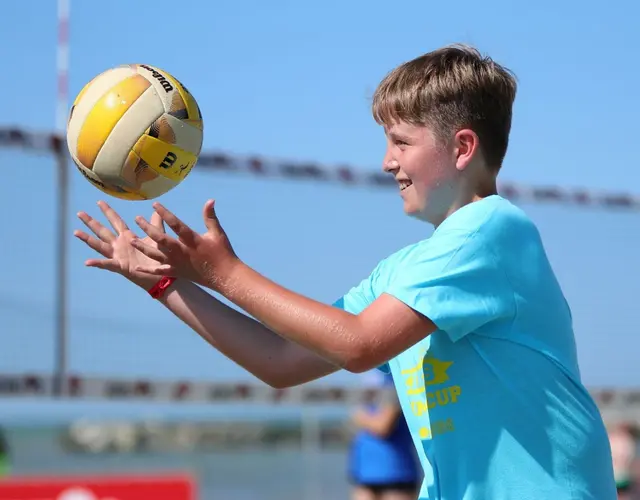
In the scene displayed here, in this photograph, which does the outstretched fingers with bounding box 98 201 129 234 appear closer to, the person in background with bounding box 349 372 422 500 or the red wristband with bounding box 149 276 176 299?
the red wristband with bounding box 149 276 176 299

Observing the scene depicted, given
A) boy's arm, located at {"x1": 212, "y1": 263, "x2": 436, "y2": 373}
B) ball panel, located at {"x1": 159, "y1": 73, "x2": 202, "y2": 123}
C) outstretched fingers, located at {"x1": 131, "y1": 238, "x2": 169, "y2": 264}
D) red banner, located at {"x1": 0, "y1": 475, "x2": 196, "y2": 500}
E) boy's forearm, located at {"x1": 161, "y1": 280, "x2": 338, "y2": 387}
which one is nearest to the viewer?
boy's arm, located at {"x1": 212, "y1": 263, "x2": 436, "y2": 373}

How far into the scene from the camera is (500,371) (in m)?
2.62

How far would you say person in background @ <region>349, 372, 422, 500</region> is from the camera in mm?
7672

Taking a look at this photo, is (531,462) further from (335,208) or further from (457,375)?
(335,208)

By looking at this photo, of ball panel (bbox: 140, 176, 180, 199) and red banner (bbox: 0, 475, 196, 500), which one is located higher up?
ball panel (bbox: 140, 176, 180, 199)

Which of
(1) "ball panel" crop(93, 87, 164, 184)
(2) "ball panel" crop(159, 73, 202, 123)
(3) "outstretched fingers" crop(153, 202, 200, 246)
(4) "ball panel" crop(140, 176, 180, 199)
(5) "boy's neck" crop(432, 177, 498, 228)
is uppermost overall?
(2) "ball panel" crop(159, 73, 202, 123)

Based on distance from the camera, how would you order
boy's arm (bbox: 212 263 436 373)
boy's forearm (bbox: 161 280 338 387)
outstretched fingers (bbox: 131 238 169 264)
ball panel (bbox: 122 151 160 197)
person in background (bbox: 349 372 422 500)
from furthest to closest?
person in background (bbox: 349 372 422 500)
ball panel (bbox: 122 151 160 197)
boy's forearm (bbox: 161 280 338 387)
outstretched fingers (bbox: 131 238 169 264)
boy's arm (bbox: 212 263 436 373)

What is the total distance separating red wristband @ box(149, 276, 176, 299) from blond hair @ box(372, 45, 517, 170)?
69cm

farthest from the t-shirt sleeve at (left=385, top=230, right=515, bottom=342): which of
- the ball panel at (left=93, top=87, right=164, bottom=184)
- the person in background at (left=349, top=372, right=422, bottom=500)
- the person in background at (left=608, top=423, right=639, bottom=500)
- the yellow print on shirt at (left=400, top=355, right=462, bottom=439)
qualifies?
the person in background at (left=349, top=372, right=422, bottom=500)

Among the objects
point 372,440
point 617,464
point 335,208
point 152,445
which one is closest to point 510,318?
point 617,464

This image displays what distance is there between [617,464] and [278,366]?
3.50 meters

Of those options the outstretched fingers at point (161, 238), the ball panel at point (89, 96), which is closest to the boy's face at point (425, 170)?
the outstretched fingers at point (161, 238)

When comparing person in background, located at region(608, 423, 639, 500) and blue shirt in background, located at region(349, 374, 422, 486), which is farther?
blue shirt in background, located at region(349, 374, 422, 486)

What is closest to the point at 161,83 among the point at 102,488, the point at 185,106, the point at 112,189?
the point at 185,106
